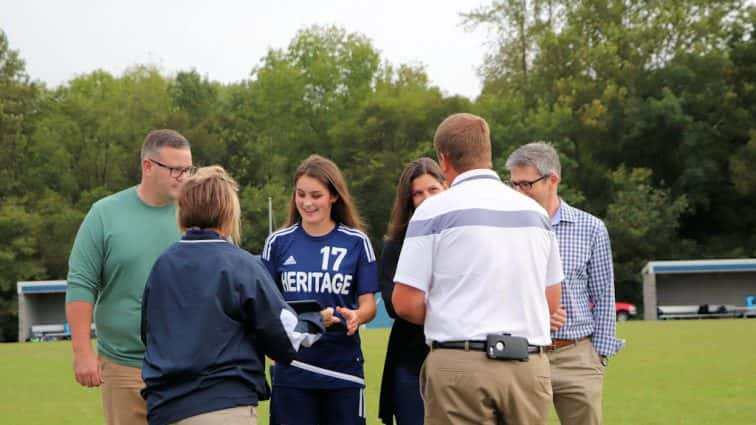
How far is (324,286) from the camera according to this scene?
6227 millimetres

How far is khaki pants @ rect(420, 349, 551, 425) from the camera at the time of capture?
4.87 m

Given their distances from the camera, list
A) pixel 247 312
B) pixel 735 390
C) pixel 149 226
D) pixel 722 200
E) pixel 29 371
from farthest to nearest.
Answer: pixel 722 200
pixel 29 371
pixel 735 390
pixel 149 226
pixel 247 312

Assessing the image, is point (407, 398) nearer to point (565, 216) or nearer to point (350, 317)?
point (350, 317)

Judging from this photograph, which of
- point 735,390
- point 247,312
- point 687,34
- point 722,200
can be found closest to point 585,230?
point 247,312

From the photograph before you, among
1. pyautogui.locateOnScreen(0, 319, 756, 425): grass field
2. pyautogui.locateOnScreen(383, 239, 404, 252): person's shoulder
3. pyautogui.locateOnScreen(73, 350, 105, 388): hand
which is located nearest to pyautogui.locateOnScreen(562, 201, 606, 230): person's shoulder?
pyautogui.locateOnScreen(383, 239, 404, 252): person's shoulder

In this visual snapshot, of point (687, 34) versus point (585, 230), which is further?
point (687, 34)

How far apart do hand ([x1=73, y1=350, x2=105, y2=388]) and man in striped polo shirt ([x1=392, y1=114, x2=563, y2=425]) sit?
2.11 metres

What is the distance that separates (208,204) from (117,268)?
5.52 ft

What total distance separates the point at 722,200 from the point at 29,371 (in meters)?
47.4

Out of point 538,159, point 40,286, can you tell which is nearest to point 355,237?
point 538,159

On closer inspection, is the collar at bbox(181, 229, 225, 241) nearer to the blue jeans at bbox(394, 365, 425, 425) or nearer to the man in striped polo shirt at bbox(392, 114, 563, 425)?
the man in striped polo shirt at bbox(392, 114, 563, 425)

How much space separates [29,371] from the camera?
24.4 meters

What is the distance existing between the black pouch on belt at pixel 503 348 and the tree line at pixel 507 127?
5562cm

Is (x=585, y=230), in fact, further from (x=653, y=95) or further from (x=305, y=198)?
Answer: (x=653, y=95)
